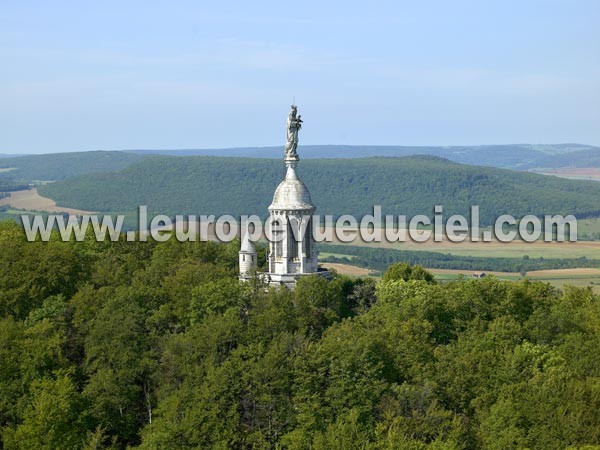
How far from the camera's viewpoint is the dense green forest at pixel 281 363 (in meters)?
58.0

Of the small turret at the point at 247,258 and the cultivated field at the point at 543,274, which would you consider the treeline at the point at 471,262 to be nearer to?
the cultivated field at the point at 543,274

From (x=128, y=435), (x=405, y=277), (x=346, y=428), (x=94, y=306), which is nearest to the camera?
(x=346, y=428)

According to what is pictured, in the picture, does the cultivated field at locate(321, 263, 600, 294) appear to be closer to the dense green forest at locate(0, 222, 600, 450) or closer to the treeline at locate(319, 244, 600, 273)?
the treeline at locate(319, 244, 600, 273)

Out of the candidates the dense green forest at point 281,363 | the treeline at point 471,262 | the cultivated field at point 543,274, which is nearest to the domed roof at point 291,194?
the dense green forest at point 281,363

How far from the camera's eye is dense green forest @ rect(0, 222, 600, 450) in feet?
190

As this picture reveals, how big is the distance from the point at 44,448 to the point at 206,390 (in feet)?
29.4

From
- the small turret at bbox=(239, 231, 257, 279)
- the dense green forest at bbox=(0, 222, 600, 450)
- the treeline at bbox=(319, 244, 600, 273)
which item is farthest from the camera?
the treeline at bbox=(319, 244, 600, 273)

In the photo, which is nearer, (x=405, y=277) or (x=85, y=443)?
(x=85, y=443)

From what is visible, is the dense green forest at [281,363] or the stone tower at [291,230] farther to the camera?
the stone tower at [291,230]

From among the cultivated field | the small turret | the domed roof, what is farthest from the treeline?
the domed roof

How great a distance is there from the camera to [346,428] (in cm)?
5669

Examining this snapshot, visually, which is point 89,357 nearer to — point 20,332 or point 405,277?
point 20,332

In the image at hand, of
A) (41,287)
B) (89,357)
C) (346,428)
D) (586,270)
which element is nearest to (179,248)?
(41,287)

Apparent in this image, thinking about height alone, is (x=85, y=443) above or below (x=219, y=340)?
below
